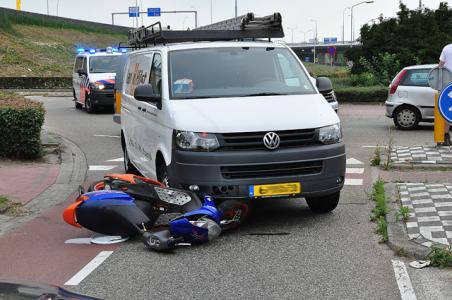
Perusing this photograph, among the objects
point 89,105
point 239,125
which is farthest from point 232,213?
point 89,105

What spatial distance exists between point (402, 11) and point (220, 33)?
1010 inches

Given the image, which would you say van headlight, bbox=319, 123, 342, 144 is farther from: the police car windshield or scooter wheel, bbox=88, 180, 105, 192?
the police car windshield

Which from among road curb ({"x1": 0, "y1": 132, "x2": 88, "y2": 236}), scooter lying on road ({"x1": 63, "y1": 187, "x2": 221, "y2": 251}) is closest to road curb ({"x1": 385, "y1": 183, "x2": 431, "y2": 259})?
scooter lying on road ({"x1": 63, "y1": 187, "x2": 221, "y2": 251})

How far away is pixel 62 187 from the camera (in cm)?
967

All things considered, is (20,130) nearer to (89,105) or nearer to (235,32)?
(235,32)

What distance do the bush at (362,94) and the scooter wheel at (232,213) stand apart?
69.7ft

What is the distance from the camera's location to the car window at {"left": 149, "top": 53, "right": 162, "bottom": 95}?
25.2 feet

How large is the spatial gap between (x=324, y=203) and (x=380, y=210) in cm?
63

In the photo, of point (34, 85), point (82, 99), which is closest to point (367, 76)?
point (82, 99)

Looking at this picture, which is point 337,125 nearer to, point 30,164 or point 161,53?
point 161,53

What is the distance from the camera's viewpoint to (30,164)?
11.3 m

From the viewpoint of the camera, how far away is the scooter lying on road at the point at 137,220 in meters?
6.12

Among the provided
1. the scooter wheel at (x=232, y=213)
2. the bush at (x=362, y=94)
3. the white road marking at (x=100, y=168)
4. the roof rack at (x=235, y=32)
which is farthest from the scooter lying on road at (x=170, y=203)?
the bush at (x=362, y=94)

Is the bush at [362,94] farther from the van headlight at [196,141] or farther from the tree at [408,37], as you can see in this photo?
the van headlight at [196,141]
